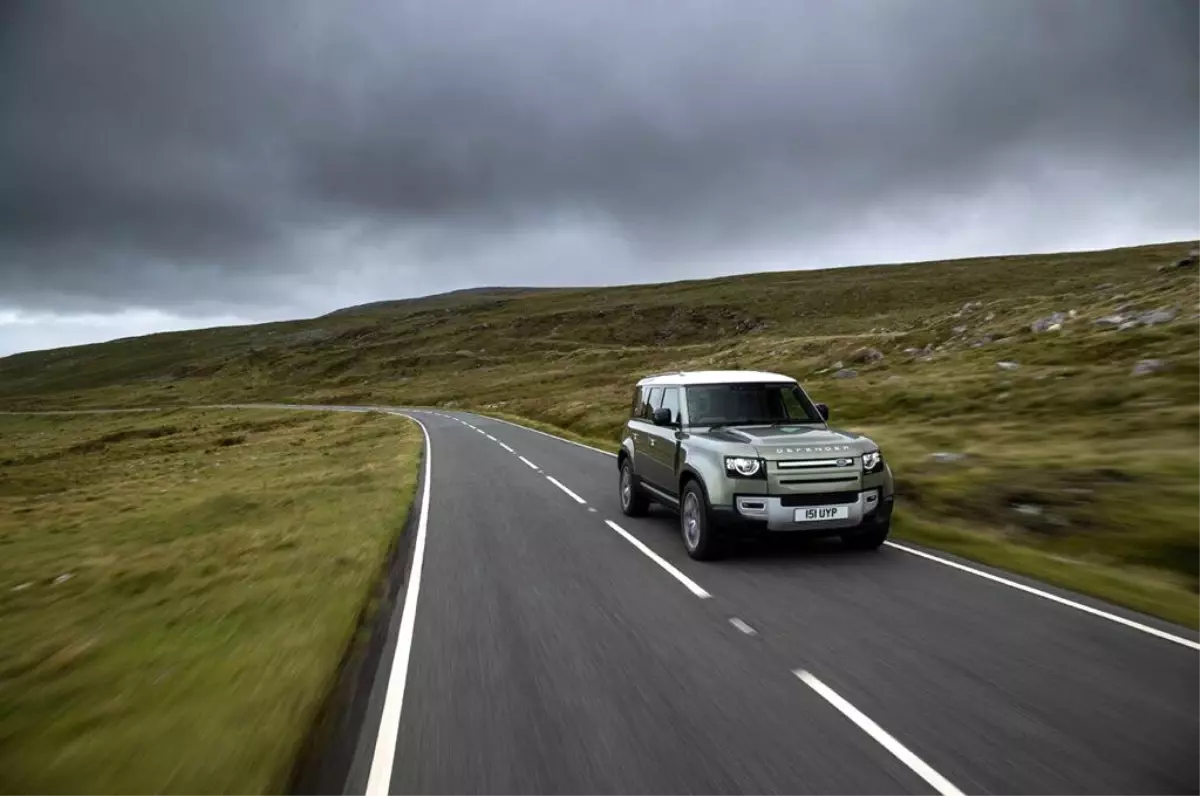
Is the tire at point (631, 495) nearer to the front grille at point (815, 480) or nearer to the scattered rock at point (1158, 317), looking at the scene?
the front grille at point (815, 480)

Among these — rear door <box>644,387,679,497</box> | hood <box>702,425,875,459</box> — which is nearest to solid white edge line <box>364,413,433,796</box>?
rear door <box>644,387,679,497</box>

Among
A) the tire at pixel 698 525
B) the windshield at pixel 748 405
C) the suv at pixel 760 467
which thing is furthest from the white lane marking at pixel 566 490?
the tire at pixel 698 525

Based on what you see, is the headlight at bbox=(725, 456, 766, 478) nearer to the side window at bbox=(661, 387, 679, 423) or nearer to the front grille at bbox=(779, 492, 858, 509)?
the front grille at bbox=(779, 492, 858, 509)

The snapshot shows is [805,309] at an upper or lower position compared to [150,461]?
upper

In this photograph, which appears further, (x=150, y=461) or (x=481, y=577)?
(x=150, y=461)

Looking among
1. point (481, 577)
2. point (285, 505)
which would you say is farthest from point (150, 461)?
point (481, 577)

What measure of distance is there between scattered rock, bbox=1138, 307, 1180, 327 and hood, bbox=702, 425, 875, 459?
20.2 m

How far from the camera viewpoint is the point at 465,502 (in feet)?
47.1

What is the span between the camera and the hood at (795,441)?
847cm

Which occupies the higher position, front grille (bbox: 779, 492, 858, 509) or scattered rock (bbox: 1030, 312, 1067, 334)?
scattered rock (bbox: 1030, 312, 1067, 334)

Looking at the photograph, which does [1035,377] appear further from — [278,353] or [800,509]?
[278,353]

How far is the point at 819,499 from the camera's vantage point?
328 inches

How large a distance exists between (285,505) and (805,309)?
104m

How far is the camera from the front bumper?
27.2ft
